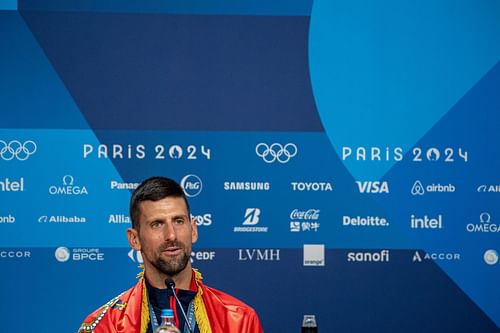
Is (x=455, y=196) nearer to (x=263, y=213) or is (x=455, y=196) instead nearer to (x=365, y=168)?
(x=365, y=168)

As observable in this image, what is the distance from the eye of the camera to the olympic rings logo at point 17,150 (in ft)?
13.4

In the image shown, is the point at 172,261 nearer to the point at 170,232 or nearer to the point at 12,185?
the point at 170,232

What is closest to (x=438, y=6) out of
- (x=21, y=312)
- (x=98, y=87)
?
(x=98, y=87)

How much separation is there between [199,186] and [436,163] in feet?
3.88

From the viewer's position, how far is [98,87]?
13.5 ft

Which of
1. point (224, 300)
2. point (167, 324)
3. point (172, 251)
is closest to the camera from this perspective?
point (167, 324)

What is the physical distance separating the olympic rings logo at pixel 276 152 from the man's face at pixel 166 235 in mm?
1415

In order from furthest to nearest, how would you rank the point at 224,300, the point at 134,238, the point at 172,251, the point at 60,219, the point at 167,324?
1. the point at 60,219
2. the point at 224,300
3. the point at 134,238
4. the point at 172,251
5. the point at 167,324

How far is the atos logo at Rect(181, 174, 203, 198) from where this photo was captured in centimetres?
410

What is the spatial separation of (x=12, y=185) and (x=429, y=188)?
207 cm

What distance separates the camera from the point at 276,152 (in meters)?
4.11

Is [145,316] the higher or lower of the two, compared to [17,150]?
lower

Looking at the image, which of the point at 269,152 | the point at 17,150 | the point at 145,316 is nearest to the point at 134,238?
the point at 145,316

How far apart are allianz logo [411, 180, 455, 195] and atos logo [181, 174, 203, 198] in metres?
1.06
